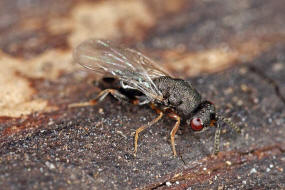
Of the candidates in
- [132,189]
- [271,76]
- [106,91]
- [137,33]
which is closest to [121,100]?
[106,91]

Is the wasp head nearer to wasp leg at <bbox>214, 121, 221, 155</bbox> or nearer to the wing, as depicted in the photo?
wasp leg at <bbox>214, 121, 221, 155</bbox>

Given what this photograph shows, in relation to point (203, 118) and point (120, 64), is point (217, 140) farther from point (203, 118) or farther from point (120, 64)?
point (120, 64)

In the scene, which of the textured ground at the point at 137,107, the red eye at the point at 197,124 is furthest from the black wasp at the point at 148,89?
the textured ground at the point at 137,107

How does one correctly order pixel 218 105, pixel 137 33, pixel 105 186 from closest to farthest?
pixel 105 186 < pixel 218 105 < pixel 137 33

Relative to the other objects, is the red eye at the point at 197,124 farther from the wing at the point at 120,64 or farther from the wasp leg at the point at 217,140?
the wing at the point at 120,64

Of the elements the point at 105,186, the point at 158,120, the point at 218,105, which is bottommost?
the point at 105,186

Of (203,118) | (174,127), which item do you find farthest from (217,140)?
(174,127)

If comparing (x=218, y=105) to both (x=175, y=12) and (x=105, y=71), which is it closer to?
(x=105, y=71)
